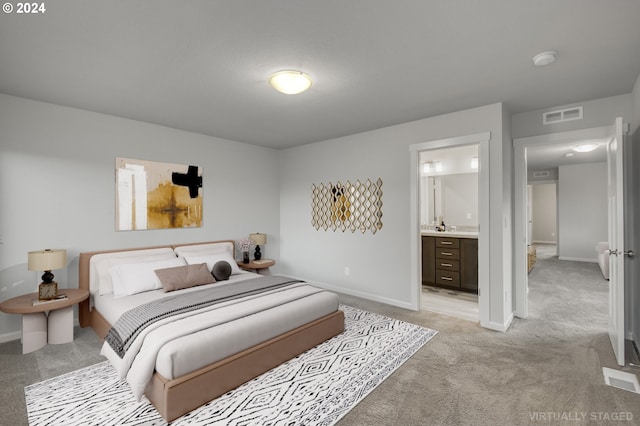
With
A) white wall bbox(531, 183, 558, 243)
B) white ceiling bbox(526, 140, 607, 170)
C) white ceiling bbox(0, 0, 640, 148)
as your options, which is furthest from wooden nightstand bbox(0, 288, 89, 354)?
white wall bbox(531, 183, 558, 243)

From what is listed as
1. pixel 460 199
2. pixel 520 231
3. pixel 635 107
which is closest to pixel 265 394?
pixel 520 231

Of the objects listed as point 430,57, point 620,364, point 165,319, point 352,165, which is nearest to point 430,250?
point 352,165

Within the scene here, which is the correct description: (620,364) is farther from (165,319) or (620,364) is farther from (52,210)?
(52,210)

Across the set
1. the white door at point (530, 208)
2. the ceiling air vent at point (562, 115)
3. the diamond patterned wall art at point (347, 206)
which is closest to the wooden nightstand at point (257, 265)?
the diamond patterned wall art at point (347, 206)

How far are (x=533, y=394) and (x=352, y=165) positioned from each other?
354 cm

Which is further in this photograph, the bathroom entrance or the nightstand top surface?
the bathroom entrance

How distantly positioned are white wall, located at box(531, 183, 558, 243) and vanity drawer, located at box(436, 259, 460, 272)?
8392mm

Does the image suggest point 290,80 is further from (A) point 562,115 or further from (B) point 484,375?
(A) point 562,115

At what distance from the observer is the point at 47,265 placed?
9.80 feet

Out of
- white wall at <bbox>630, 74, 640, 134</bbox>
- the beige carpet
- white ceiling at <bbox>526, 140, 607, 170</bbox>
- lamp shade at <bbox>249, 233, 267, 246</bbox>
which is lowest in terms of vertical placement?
the beige carpet

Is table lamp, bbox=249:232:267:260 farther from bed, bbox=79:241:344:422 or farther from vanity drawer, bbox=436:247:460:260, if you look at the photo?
vanity drawer, bbox=436:247:460:260

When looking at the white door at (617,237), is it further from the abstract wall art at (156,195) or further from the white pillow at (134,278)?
the abstract wall art at (156,195)

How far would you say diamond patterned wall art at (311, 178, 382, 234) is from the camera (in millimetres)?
4574

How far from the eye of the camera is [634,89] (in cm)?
299
